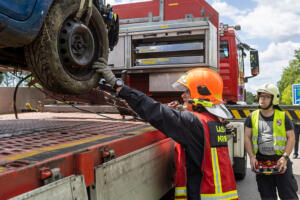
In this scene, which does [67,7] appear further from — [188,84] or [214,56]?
[214,56]

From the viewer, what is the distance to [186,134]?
8.00 feet

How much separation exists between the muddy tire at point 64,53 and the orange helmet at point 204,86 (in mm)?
934

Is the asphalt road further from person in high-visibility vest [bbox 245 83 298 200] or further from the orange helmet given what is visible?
the orange helmet

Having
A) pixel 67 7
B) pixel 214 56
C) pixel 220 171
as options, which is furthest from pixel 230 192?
pixel 214 56

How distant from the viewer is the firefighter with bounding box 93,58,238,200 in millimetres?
2398

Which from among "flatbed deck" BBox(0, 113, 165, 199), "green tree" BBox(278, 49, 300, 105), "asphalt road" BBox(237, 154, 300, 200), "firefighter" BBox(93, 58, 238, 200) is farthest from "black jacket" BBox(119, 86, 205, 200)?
"green tree" BBox(278, 49, 300, 105)

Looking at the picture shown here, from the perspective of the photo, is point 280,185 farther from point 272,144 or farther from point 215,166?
point 215,166

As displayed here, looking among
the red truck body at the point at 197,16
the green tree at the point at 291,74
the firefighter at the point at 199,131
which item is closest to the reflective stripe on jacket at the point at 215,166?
the firefighter at the point at 199,131

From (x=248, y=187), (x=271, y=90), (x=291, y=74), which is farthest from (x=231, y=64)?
(x=291, y=74)

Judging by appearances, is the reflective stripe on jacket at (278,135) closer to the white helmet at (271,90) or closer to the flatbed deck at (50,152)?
the white helmet at (271,90)

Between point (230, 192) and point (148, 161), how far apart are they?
685 millimetres

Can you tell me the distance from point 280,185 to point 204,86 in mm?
1564

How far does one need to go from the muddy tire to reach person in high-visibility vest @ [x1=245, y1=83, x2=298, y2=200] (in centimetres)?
186

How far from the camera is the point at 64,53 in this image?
2684mm
